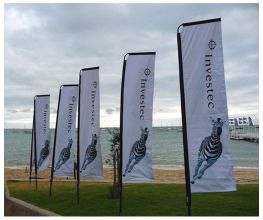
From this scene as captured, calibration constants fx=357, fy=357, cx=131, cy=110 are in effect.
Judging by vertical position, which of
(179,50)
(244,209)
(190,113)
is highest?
(179,50)

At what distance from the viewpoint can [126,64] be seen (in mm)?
11500

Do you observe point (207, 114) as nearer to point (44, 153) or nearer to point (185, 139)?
point (185, 139)

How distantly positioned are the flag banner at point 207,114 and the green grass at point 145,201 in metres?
2.97

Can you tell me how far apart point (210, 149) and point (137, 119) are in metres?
2.97

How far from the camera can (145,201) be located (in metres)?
13.7

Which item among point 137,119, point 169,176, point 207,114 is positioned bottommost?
point 169,176

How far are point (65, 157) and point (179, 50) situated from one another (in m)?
7.75

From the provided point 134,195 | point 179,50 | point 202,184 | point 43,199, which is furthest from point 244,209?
point 43,199

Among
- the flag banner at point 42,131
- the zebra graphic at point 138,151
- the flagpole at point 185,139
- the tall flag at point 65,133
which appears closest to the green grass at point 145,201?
the tall flag at point 65,133

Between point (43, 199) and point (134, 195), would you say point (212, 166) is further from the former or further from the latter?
point (43, 199)

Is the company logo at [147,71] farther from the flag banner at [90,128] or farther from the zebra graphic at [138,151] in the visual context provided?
the flag banner at [90,128]

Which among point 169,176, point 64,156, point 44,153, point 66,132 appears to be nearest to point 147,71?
point 66,132

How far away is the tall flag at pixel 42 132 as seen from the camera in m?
17.4

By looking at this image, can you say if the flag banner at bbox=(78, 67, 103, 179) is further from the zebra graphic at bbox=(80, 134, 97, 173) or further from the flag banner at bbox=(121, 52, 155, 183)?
the flag banner at bbox=(121, 52, 155, 183)
